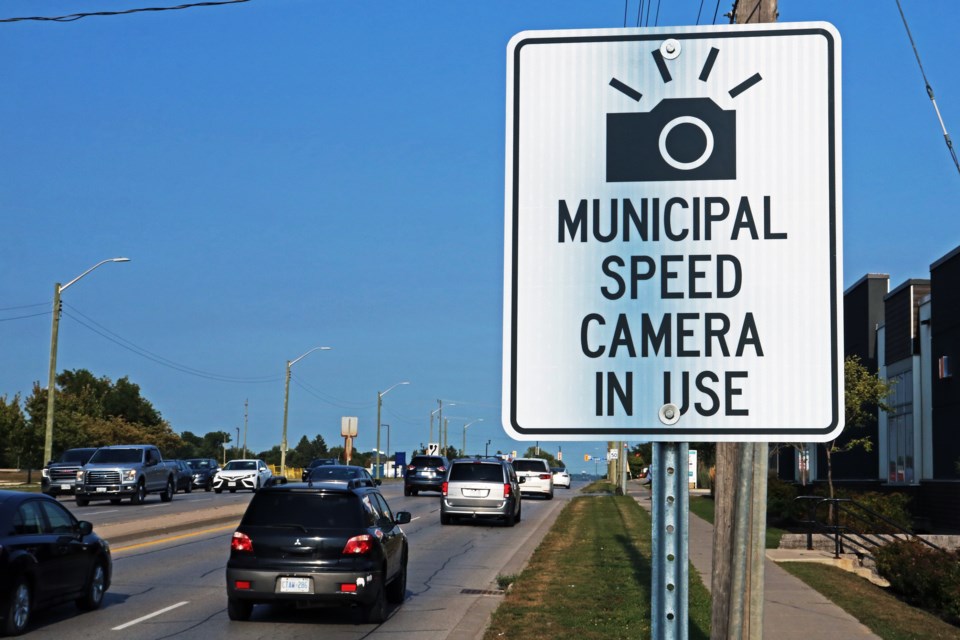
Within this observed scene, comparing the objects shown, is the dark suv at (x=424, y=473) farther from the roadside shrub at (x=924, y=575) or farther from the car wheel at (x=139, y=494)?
the roadside shrub at (x=924, y=575)

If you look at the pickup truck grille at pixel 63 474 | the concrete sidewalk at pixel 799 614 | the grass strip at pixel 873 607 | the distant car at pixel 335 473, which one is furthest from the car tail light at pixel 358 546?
the pickup truck grille at pixel 63 474

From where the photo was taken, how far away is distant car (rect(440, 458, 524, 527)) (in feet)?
105

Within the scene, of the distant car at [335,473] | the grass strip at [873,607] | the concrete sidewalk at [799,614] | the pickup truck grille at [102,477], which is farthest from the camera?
the pickup truck grille at [102,477]

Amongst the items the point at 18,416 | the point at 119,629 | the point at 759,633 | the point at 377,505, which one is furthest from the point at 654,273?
the point at 18,416

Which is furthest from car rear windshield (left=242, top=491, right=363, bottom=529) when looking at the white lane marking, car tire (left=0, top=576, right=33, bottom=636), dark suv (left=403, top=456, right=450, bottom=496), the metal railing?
dark suv (left=403, top=456, right=450, bottom=496)

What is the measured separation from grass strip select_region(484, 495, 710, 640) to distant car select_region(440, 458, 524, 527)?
489 centimetres

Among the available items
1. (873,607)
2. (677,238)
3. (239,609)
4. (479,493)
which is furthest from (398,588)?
(479,493)

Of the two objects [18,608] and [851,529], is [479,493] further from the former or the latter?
[18,608]

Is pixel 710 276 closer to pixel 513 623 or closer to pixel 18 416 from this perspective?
pixel 513 623

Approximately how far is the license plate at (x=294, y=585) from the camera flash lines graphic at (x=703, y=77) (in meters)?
12.5

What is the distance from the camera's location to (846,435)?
42094 millimetres

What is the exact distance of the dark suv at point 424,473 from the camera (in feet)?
157

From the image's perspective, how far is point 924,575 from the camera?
57.3 feet

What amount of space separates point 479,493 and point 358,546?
18.1 m
